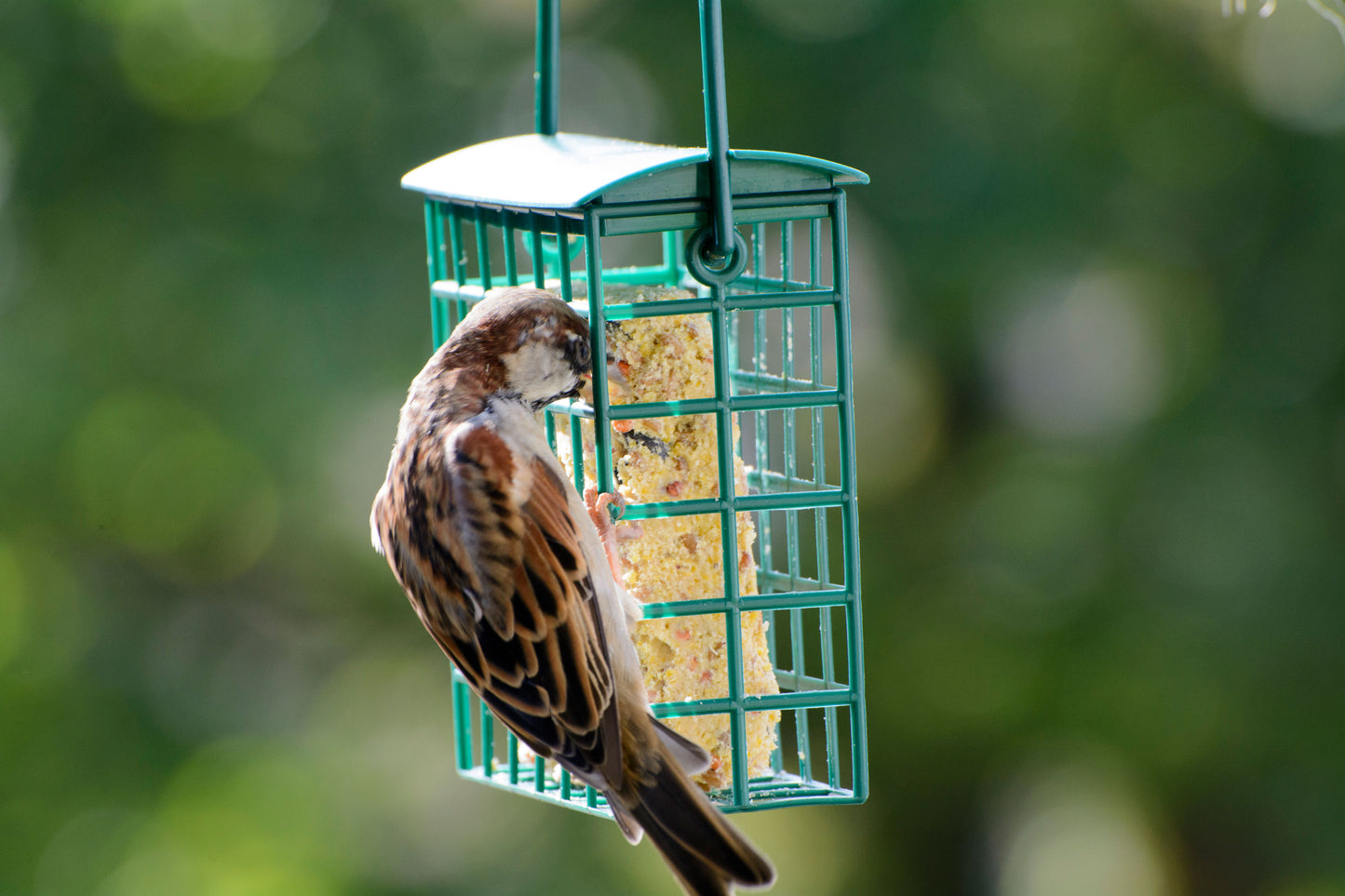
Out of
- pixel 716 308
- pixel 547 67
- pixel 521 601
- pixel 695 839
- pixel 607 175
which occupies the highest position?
pixel 547 67

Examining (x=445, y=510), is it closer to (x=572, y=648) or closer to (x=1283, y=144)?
(x=572, y=648)

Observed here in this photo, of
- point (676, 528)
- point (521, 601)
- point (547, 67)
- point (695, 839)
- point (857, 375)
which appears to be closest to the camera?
point (695, 839)

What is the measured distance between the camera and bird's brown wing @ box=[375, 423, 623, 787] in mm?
2859

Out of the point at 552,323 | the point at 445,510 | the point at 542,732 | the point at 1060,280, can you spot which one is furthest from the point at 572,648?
the point at 1060,280

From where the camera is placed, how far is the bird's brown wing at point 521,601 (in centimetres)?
286

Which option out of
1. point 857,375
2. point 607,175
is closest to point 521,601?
point 607,175

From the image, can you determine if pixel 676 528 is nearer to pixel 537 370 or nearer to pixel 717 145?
pixel 537 370

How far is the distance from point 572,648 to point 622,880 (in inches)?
177

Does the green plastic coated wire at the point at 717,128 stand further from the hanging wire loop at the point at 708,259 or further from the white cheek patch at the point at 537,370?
the white cheek patch at the point at 537,370

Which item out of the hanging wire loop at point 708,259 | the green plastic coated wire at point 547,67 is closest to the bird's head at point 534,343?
the hanging wire loop at point 708,259

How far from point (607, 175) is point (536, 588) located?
82 centimetres

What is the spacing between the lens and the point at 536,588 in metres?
2.90

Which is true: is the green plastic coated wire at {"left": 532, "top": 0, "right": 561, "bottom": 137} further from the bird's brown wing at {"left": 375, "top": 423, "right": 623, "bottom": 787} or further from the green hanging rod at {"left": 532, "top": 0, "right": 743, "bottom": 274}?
the bird's brown wing at {"left": 375, "top": 423, "right": 623, "bottom": 787}

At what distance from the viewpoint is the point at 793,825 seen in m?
7.44
